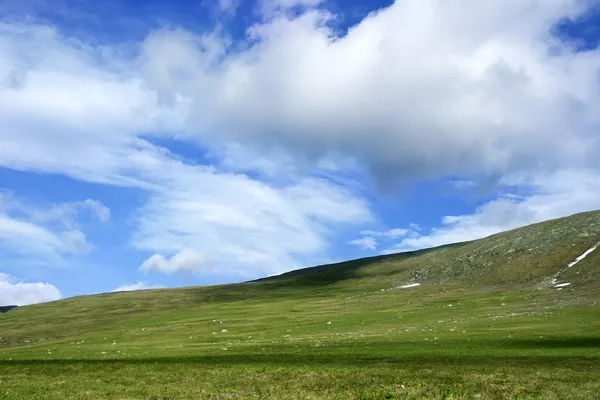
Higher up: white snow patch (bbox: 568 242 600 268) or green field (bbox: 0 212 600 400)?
white snow patch (bbox: 568 242 600 268)

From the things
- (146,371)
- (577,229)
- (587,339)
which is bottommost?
(587,339)

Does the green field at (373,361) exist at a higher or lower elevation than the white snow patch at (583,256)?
lower

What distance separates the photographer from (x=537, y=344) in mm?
49562

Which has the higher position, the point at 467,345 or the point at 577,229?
the point at 577,229

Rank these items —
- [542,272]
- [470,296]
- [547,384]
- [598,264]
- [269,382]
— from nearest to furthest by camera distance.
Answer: [547,384] < [269,382] < [470,296] < [598,264] < [542,272]

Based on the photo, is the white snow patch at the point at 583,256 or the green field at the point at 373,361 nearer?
the green field at the point at 373,361

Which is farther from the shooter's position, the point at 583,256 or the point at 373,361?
the point at 583,256

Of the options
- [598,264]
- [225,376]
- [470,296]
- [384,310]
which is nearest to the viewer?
[225,376]

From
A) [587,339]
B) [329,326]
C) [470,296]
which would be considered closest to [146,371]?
[587,339]

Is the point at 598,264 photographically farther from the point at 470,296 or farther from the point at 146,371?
the point at 146,371

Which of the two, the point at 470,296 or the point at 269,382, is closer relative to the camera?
the point at 269,382

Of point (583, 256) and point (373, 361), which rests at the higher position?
point (583, 256)

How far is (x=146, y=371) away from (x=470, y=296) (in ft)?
366

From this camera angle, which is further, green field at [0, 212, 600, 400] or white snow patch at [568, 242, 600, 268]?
white snow patch at [568, 242, 600, 268]
